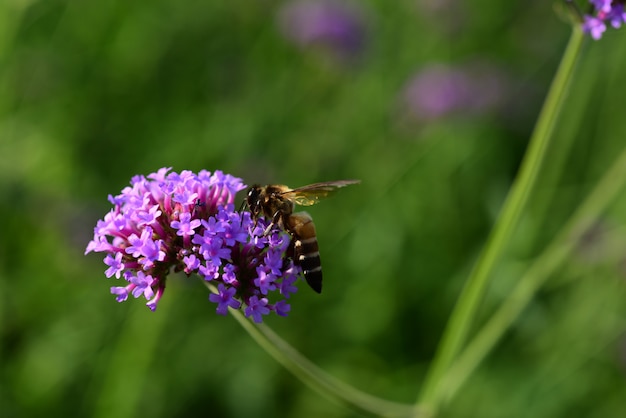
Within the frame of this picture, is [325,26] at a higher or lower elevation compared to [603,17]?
lower

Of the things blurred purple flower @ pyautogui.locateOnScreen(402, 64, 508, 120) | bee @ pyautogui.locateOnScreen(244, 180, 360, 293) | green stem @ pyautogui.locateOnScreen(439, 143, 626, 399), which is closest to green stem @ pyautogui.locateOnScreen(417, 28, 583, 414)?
green stem @ pyautogui.locateOnScreen(439, 143, 626, 399)

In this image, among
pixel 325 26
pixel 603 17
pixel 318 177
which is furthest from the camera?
pixel 325 26

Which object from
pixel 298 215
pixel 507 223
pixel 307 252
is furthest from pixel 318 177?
pixel 307 252

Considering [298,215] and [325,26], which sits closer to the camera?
[298,215]

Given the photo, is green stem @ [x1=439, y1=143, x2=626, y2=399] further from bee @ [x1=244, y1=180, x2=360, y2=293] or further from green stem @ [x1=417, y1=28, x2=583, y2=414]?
bee @ [x1=244, y1=180, x2=360, y2=293]

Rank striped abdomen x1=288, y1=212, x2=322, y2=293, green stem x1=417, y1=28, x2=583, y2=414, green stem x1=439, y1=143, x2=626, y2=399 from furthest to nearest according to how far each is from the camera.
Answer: green stem x1=439, y1=143, x2=626, y2=399, green stem x1=417, y1=28, x2=583, y2=414, striped abdomen x1=288, y1=212, x2=322, y2=293

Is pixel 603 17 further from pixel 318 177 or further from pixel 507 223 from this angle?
pixel 318 177

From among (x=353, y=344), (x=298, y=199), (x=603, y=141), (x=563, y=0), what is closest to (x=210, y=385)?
(x=353, y=344)

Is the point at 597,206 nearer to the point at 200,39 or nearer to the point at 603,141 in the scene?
the point at 603,141
